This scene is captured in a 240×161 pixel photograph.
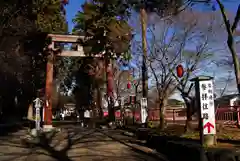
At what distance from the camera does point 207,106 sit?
960cm

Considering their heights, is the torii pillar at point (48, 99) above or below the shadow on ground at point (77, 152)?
above

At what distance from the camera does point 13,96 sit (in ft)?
112

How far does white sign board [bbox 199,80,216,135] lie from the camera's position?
9.34 metres

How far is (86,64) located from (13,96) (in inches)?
317

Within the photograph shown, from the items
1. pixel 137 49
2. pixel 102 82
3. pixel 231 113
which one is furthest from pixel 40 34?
pixel 102 82

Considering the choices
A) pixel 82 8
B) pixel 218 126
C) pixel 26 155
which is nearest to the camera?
pixel 26 155

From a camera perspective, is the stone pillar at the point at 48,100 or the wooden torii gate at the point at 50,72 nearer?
the stone pillar at the point at 48,100

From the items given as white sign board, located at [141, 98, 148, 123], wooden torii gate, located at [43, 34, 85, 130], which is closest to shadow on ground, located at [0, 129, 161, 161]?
white sign board, located at [141, 98, 148, 123]

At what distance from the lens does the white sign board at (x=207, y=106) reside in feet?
30.6

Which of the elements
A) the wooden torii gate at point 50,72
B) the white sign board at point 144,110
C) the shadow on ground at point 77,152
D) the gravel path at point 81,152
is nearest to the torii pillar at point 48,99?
the wooden torii gate at point 50,72

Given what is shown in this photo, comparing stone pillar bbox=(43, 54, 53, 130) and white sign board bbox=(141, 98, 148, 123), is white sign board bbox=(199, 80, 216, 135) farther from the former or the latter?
stone pillar bbox=(43, 54, 53, 130)

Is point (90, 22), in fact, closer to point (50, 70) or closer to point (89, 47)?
point (89, 47)

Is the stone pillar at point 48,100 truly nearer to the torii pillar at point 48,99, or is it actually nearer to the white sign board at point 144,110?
the torii pillar at point 48,99

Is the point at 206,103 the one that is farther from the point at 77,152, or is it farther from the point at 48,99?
the point at 48,99
